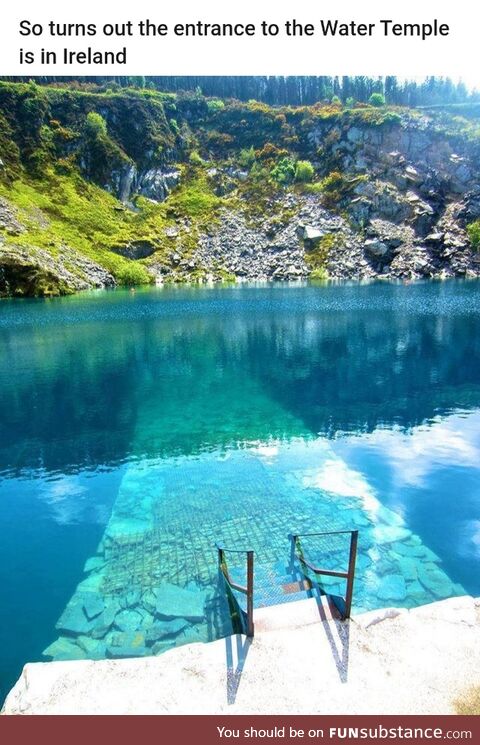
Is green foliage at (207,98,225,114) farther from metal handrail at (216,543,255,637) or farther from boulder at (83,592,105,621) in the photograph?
boulder at (83,592,105,621)

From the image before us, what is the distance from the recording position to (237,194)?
14650cm

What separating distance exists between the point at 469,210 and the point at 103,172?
10878 cm

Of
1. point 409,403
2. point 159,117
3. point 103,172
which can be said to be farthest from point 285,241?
point 409,403

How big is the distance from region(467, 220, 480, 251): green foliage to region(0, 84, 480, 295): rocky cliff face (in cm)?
100

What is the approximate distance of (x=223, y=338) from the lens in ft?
159

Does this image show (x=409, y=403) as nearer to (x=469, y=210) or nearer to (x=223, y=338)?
(x=223, y=338)

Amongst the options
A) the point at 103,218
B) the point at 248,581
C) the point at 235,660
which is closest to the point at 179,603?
the point at 248,581

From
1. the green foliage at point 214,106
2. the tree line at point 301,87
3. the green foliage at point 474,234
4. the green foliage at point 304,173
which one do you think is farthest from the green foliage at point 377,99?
the green foliage at point 474,234

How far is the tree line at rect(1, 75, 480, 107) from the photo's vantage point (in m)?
182

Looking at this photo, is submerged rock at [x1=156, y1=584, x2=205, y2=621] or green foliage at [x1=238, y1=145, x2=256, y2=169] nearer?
submerged rock at [x1=156, y1=584, x2=205, y2=621]

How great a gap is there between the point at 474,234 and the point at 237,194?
237 ft

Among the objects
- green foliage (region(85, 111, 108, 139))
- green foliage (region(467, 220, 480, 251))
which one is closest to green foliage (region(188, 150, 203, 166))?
green foliage (region(85, 111, 108, 139))

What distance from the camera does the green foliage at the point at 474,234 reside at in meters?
119

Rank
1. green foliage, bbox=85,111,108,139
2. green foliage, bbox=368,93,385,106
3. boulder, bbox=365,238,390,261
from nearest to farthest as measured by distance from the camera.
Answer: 1. boulder, bbox=365,238,390,261
2. green foliage, bbox=85,111,108,139
3. green foliage, bbox=368,93,385,106
